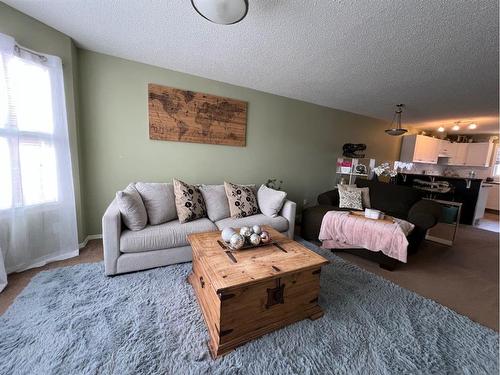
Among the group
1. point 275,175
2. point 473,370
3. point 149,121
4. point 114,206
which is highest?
point 149,121

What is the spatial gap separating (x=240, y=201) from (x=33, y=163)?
2048 millimetres

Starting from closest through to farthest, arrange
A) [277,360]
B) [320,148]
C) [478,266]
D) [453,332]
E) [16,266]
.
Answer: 1. [277,360]
2. [453,332]
3. [16,266]
4. [478,266]
5. [320,148]

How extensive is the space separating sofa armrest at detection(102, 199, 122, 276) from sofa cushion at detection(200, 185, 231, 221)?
94 centimetres

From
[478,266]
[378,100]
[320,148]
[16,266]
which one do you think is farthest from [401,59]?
[16,266]

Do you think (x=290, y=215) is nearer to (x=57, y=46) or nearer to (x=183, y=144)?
(x=183, y=144)

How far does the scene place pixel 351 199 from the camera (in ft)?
10.3

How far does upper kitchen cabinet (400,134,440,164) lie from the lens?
5.12m

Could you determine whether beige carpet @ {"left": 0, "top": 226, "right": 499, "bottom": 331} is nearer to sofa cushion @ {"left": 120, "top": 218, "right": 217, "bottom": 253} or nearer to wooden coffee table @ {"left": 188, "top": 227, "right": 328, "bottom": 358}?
sofa cushion @ {"left": 120, "top": 218, "right": 217, "bottom": 253}

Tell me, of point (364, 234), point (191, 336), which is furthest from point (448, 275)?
point (191, 336)

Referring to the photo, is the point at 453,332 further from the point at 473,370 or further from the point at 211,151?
the point at 211,151

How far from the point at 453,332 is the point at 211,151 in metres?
3.01

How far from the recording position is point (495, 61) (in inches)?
78.9

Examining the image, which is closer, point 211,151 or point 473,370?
point 473,370

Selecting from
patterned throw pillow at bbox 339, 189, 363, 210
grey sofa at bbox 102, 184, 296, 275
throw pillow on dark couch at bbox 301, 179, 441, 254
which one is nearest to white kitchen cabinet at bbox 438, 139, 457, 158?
throw pillow on dark couch at bbox 301, 179, 441, 254
